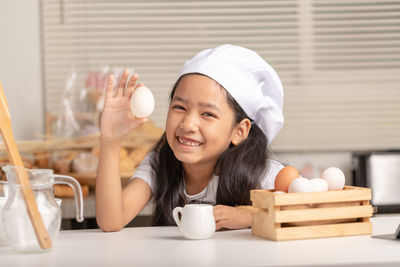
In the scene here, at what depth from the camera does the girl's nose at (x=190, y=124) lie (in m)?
1.38

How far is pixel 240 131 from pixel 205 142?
A: 175 millimetres

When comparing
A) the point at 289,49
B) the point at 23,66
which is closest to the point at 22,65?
the point at 23,66

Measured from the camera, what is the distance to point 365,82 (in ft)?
10.3

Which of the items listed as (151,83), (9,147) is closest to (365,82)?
(151,83)

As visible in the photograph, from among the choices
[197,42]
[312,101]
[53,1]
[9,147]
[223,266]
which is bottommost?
[223,266]

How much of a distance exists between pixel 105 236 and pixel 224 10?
212cm

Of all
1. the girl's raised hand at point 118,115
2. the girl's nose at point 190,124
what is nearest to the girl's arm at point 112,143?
the girl's raised hand at point 118,115

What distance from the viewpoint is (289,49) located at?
3115 mm

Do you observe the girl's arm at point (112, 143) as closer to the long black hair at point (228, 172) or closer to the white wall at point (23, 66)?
the long black hair at point (228, 172)

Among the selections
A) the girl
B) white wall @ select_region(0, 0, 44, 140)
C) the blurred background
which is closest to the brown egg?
the girl

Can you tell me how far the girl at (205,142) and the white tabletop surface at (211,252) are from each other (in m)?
0.17

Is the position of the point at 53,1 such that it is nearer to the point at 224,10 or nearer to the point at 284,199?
the point at 224,10

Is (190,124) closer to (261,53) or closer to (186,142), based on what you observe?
(186,142)

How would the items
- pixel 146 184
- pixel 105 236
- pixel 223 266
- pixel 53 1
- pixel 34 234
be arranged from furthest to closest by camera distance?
pixel 53 1 → pixel 146 184 → pixel 105 236 → pixel 34 234 → pixel 223 266
